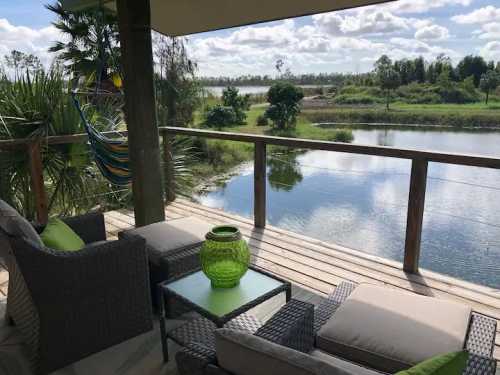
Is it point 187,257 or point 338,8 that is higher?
point 338,8

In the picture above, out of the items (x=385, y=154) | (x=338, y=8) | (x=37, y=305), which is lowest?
(x=37, y=305)

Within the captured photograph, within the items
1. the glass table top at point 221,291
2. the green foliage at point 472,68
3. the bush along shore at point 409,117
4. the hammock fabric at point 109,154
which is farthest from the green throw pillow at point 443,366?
the green foliage at point 472,68

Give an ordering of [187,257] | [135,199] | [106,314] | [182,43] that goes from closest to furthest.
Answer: [106,314]
[187,257]
[135,199]
[182,43]

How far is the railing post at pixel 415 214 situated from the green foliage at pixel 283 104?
9313 millimetres

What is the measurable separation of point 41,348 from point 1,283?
1252 millimetres

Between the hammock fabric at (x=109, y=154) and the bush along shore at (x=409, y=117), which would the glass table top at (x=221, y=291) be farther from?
the bush along shore at (x=409, y=117)

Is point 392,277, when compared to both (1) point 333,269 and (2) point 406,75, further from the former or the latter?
(2) point 406,75

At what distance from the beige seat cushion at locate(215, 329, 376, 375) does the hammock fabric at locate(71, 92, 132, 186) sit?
2691 mm

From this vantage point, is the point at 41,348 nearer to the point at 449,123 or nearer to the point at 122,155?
the point at 122,155

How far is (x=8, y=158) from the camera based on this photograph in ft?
11.0

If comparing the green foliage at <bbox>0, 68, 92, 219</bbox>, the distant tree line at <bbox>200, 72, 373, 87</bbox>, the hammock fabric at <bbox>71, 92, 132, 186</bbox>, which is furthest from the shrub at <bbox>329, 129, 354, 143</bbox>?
the distant tree line at <bbox>200, 72, 373, 87</bbox>

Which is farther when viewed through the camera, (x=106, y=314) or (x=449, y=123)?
(x=449, y=123)

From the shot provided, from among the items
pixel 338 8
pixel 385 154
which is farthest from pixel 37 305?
pixel 338 8

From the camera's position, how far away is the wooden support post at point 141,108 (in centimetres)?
276
